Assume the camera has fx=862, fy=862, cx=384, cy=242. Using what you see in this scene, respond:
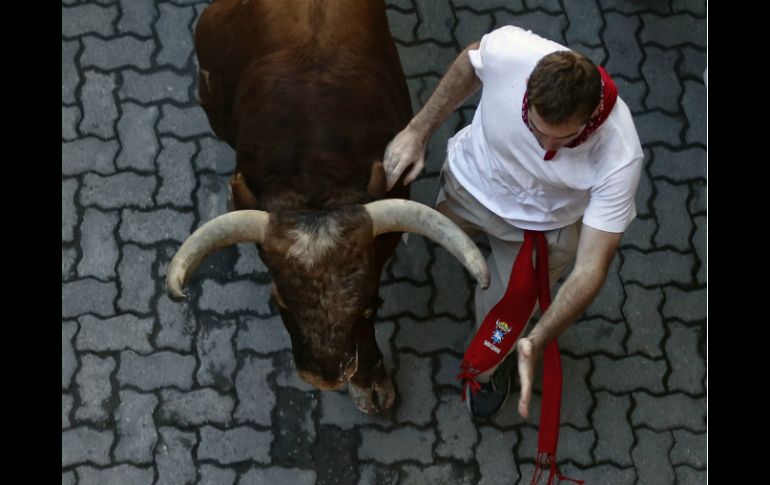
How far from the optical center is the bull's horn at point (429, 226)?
360 cm

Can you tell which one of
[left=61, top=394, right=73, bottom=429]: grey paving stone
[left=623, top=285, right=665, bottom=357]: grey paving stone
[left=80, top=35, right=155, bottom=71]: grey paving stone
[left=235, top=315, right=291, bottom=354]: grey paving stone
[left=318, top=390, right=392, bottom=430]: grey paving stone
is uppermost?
[left=80, top=35, right=155, bottom=71]: grey paving stone

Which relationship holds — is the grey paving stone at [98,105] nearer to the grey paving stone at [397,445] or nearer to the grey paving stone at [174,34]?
the grey paving stone at [174,34]

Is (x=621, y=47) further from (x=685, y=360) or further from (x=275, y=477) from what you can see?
(x=275, y=477)

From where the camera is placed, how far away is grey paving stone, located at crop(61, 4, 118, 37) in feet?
19.8

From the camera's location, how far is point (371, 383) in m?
5.08

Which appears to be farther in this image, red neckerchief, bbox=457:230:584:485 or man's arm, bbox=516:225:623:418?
red neckerchief, bbox=457:230:584:485

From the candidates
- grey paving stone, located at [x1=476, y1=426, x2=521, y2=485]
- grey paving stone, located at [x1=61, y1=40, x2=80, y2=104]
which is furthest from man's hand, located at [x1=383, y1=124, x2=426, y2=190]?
grey paving stone, located at [x1=61, y1=40, x2=80, y2=104]

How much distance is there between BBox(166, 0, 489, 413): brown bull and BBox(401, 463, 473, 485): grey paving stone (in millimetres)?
918

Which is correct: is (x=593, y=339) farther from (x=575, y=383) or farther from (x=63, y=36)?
(x=63, y=36)

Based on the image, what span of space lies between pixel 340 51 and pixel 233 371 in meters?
2.18

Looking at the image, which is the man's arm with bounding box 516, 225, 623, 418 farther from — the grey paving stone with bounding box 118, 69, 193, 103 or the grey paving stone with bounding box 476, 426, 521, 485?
the grey paving stone with bounding box 118, 69, 193, 103

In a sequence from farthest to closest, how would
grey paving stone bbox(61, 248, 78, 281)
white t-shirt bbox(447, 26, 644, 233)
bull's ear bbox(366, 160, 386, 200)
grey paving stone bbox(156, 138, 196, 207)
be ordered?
grey paving stone bbox(156, 138, 196, 207) → grey paving stone bbox(61, 248, 78, 281) → bull's ear bbox(366, 160, 386, 200) → white t-shirt bbox(447, 26, 644, 233)

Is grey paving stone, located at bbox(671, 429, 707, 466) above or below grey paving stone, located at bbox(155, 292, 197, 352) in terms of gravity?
below

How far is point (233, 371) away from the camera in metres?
5.35
